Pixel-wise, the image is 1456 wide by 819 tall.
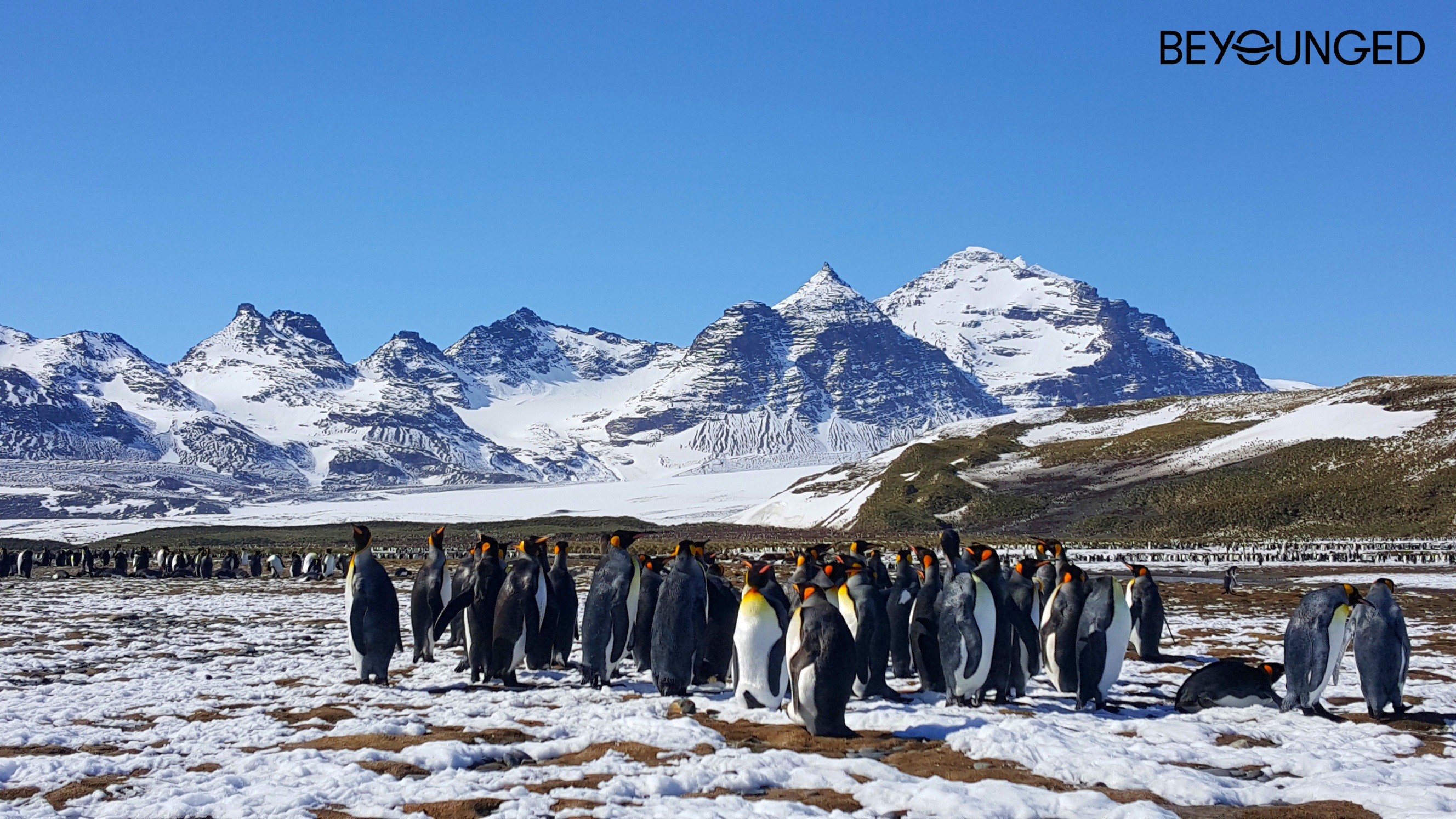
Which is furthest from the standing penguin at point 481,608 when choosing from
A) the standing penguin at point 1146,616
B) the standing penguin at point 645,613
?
the standing penguin at point 1146,616

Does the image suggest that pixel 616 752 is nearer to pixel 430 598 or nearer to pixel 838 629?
pixel 838 629

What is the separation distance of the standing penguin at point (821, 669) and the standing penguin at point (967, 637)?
1596 mm

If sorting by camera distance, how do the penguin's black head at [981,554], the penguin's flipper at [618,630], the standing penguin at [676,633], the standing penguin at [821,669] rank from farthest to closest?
the penguin's flipper at [618,630] < the standing penguin at [676,633] < the penguin's black head at [981,554] < the standing penguin at [821,669]

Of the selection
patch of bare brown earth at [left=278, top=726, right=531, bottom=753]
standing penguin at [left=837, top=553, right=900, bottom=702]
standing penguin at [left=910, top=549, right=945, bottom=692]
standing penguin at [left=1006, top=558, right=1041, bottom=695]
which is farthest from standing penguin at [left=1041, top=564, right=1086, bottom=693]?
patch of bare brown earth at [left=278, top=726, right=531, bottom=753]

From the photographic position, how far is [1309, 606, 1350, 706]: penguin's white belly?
9.75 meters

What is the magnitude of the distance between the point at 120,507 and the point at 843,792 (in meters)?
173

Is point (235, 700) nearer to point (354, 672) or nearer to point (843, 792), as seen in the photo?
point (354, 672)

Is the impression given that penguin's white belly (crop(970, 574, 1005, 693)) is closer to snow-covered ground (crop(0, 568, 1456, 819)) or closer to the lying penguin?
snow-covered ground (crop(0, 568, 1456, 819))

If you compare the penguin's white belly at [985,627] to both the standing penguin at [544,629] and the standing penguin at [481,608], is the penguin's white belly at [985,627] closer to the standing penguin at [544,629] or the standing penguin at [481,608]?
the standing penguin at [544,629]

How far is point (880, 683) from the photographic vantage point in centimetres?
1069

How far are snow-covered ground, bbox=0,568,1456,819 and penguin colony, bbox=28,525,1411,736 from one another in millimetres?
325

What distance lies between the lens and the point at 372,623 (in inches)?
446

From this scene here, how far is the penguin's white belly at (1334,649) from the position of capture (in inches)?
384

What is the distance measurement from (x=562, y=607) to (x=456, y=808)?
20.4 ft
